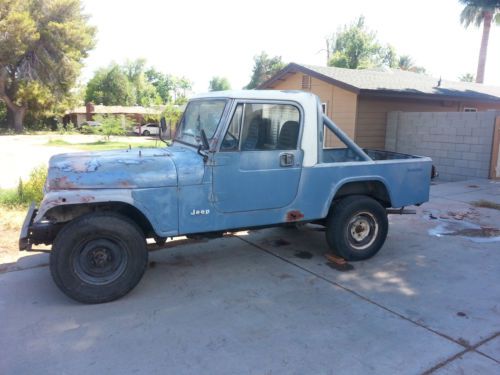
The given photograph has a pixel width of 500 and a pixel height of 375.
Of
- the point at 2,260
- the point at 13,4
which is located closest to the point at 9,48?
the point at 13,4

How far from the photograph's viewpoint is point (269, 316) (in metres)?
3.78

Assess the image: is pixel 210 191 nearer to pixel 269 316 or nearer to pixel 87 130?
pixel 269 316

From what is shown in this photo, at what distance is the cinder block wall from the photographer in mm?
11484

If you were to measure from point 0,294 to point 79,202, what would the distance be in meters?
1.45

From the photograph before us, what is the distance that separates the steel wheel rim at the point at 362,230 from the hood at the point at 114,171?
7.11 feet

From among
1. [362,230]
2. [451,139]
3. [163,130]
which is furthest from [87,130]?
[362,230]

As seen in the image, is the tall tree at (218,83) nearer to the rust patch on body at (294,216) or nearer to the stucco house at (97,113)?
the stucco house at (97,113)

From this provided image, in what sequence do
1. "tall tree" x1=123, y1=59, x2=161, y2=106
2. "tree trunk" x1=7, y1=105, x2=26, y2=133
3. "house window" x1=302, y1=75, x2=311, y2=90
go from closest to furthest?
"house window" x1=302, y1=75, x2=311, y2=90 < "tree trunk" x1=7, y1=105, x2=26, y2=133 < "tall tree" x1=123, y1=59, x2=161, y2=106

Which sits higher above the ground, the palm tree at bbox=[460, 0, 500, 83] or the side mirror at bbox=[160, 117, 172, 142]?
the palm tree at bbox=[460, 0, 500, 83]

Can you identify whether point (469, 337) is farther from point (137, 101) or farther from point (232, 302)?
point (137, 101)

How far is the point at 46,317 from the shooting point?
3.73 metres

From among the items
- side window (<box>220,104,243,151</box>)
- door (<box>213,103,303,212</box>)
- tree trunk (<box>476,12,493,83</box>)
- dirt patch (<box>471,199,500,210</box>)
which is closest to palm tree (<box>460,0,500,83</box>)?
tree trunk (<box>476,12,493,83</box>)

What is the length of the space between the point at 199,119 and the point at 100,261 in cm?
193

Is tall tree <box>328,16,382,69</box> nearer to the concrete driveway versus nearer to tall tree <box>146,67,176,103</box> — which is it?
tall tree <box>146,67,176,103</box>
